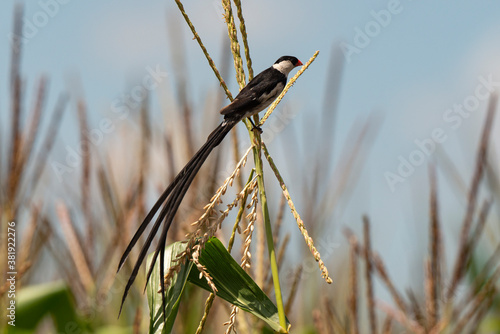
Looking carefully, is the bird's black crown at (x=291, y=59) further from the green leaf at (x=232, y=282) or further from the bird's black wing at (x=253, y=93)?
the green leaf at (x=232, y=282)

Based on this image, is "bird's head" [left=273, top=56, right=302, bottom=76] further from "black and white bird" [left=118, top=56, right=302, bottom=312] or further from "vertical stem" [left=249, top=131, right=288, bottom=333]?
"vertical stem" [left=249, top=131, right=288, bottom=333]

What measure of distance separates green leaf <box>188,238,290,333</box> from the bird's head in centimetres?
44

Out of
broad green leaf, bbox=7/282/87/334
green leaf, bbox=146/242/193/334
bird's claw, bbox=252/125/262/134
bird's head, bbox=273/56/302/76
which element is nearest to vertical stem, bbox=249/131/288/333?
bird's claw, bbox=252/125/262/134

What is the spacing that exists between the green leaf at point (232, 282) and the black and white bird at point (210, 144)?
12 cm

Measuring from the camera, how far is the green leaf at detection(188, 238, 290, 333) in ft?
3.43

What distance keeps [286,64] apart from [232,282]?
554mm

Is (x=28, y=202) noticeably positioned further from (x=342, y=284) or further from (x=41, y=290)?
(x=342, y=284)

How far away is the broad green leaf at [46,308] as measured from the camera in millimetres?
2037

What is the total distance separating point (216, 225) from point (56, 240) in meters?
1.47

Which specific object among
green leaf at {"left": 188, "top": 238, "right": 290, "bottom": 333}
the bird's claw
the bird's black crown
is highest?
the bird's black crown

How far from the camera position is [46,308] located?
6.86ft

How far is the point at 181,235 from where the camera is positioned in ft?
6.77

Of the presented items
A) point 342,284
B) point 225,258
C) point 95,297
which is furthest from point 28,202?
point 342,284

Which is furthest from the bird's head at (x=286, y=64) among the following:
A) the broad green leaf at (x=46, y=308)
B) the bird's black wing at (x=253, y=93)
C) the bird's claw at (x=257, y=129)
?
the broad green leaf at (x=46, y=308)
